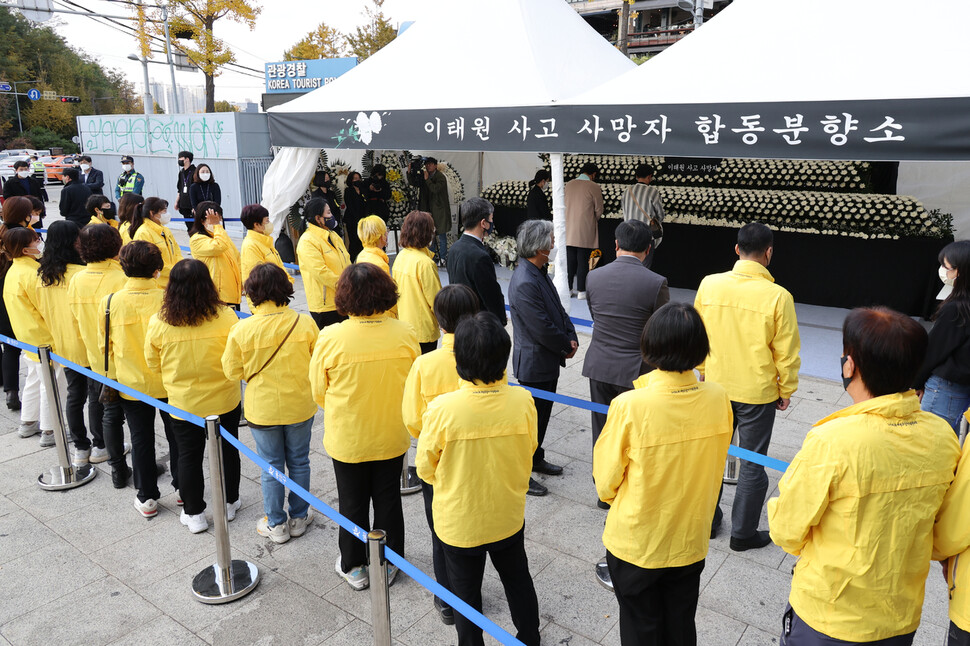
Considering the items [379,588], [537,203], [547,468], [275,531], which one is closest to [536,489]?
[547,468]

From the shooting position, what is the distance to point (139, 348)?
3809mm

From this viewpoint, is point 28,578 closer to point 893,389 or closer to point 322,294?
point 322,294

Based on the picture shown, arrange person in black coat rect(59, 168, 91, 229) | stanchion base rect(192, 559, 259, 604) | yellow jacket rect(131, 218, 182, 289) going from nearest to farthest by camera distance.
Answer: stanchion base rect(192, 559, 259, 604), yellow jacket rect(131, 218, 182, 289), person in black coat rect(59, 168, 91, 229)

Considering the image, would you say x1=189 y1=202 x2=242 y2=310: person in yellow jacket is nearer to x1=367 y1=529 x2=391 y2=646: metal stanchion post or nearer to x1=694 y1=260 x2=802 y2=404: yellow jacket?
x1=367 y1=529 x2=391 y2=646: metal stanchion post

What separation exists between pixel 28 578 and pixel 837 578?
3.78 m

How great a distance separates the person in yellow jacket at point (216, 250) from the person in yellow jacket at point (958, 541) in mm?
4950

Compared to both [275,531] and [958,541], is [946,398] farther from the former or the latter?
[275,531]

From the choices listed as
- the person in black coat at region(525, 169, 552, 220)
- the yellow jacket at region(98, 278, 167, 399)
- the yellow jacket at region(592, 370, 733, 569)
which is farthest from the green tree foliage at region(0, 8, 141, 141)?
the yellow jacket at region(592, 370, 733, 569)

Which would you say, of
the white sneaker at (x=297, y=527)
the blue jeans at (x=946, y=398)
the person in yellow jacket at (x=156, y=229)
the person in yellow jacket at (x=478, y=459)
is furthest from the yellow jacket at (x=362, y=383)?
the person in yellow jacket at (x=156, y=229)

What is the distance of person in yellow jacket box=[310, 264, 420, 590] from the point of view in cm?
296

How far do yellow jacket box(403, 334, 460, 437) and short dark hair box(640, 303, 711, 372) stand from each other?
85cm

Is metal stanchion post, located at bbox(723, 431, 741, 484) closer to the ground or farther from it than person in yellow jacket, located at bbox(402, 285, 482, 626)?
closer to the ground

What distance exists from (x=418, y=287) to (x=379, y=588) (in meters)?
2.56

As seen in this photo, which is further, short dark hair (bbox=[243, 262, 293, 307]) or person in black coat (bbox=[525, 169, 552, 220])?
person in black coat (bbox=[525, 169, 552, 220])
